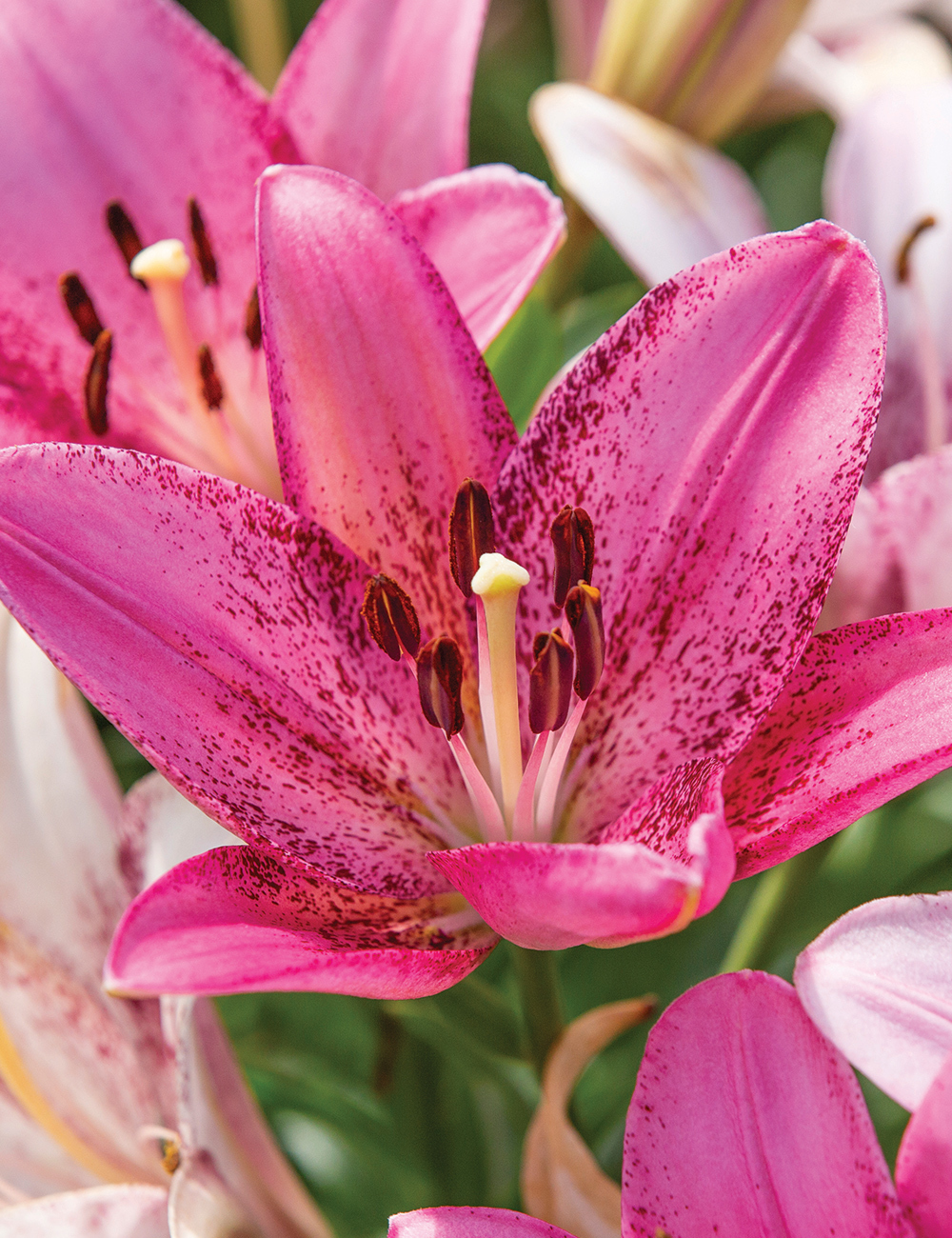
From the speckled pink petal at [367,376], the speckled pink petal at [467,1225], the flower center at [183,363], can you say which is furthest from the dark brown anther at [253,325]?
the speckled pink petal at [467,1225]

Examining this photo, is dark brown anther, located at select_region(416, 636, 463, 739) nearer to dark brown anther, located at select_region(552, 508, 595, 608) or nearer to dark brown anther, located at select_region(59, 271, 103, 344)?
dark brown anther, located at select_region(552, 508, 595, 608)

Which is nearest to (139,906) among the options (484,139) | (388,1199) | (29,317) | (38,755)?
(38,755)

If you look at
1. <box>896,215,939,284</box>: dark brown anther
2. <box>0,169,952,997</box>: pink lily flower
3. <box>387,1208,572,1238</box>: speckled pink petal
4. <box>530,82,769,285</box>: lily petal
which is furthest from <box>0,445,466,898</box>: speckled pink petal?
<box>896,215,939,284</box>: dark brown anther

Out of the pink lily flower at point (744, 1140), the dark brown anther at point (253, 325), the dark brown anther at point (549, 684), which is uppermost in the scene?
the dark brown anther at point (253, 325)

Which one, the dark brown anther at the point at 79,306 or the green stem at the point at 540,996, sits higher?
the dark brown anther at the point at 79,306

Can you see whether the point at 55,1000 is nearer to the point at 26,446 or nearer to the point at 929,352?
the point at 26,446

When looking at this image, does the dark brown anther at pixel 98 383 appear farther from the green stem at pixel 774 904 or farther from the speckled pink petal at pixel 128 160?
the green stem at pixel 774 904

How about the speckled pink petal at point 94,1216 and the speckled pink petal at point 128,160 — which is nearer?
the speckled pink petal at point 94,1216
